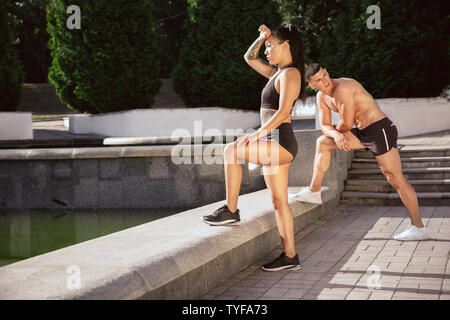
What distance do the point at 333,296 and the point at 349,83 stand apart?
243 cm

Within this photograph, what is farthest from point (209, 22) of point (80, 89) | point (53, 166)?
point (53, 166)

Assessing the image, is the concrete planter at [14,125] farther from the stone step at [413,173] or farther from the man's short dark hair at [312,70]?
the man's short dark hair at [312,70]

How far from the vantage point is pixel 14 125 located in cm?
1606

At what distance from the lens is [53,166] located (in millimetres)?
8492

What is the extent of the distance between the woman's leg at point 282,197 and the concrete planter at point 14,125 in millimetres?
13431

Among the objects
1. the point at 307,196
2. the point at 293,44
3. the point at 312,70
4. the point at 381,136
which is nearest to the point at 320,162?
the point at 307,196

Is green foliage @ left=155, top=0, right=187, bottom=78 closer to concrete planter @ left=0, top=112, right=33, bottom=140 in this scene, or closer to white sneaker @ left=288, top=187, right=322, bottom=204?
concrete planter @ left=0, top=112, right=33, bottom=140

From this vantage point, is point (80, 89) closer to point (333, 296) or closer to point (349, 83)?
point (349, 83)

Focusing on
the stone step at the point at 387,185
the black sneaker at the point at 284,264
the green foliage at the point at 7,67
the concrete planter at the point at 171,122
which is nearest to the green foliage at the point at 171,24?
the green foliage at the point at 7,67

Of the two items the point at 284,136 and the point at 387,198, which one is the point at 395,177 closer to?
the point at 284,136

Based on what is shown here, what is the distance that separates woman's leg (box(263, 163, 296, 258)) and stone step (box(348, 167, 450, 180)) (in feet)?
15.4

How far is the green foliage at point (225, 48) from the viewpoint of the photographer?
19.0m

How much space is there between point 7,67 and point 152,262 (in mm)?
16081

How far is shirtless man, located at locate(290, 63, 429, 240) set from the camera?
5.47 meters
